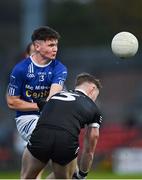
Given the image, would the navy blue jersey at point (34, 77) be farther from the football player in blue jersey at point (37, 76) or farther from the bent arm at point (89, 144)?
the bent arm at point (89, 144)

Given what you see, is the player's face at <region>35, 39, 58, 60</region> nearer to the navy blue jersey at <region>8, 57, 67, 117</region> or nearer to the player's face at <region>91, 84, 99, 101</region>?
the navy blue jersey at <region>8, 57, 67, 117</region>

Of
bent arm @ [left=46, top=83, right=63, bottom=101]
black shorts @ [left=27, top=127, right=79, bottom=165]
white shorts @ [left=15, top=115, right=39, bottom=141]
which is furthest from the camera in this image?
white shorts @ [left=15, top=115, right=39, bottom=141]

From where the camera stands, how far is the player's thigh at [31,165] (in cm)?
1316

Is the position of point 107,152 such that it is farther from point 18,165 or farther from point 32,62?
point 32,62

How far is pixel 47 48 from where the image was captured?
14.1m

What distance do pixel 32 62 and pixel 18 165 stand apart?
35.4 ft

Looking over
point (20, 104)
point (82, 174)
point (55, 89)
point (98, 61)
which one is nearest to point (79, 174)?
point (82, 174)

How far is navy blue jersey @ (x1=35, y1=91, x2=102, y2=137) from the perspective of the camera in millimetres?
12945

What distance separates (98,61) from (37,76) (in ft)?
111

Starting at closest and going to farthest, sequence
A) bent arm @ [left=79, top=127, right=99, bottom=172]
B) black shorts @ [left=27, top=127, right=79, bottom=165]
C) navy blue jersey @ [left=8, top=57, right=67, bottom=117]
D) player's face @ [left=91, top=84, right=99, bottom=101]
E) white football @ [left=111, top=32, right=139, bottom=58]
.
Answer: black shorts @ [left=27, top=127, right=79, bottom=165] → bent arm @ [left=79, top=127, right=99, bottom=172] → player's face @ [left=91, top=84, right=99, bottom=101] → navy blue jersey @ [left=8, top=57, right=67, bottom=117] → white football @ [left=111, top=32, right=139, bottom=58]

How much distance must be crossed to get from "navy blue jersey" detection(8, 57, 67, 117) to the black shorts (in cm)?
137

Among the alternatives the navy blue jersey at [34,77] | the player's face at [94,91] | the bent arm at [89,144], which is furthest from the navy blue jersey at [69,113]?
the navy blue jersey at [34,77]

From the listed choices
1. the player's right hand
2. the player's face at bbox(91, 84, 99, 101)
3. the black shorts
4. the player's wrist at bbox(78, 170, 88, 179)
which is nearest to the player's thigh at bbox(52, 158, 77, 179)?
the black shorts

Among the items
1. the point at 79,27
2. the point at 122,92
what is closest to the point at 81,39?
the point at 79,27
